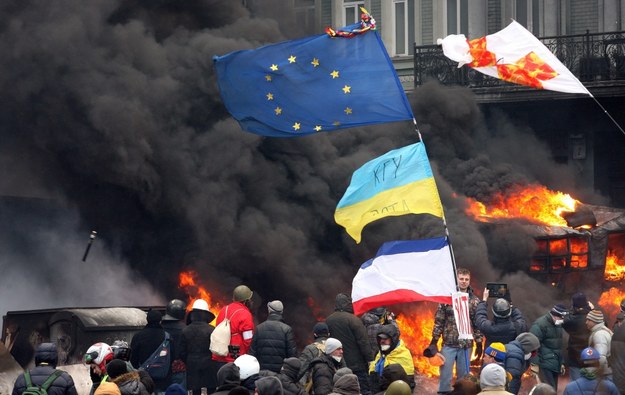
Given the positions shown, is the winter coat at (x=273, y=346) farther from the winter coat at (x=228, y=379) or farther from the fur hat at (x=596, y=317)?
the winter coat at (x=228, y=379)

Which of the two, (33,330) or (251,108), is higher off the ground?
(251,108)

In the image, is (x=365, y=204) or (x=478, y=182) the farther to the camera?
(x=478, y=182)

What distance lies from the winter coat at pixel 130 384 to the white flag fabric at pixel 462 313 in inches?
137

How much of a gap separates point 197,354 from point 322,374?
280 cm

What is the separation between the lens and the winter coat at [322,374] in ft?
38.0

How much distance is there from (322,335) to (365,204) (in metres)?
1.45

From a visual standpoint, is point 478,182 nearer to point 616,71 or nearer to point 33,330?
point 616,71

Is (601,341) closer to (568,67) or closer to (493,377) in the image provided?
(493,377)

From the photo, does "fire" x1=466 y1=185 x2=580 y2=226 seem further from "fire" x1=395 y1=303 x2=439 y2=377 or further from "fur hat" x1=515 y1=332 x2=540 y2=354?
"fur hat" x1=515 y1=332 x2=540 y2=354

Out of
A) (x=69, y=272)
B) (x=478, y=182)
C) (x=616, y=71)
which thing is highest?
(x=616, y=71)

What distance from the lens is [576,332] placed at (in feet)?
45.6

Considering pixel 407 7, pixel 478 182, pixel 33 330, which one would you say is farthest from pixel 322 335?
pixel 407 7

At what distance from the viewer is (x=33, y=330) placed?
1647 cm

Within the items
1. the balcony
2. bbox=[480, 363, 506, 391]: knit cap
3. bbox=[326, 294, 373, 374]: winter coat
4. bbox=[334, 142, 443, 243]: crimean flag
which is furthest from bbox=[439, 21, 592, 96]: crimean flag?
the balcony
